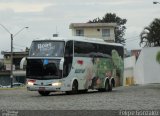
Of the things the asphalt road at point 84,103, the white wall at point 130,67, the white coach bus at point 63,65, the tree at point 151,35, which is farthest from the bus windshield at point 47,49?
the tree at point 151,35

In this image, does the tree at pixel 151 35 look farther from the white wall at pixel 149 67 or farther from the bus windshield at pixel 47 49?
the bus windshield at pixel 47 49

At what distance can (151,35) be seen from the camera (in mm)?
97562

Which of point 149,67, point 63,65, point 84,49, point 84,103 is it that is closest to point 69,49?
point 63,65

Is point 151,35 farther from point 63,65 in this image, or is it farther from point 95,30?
point 63,65

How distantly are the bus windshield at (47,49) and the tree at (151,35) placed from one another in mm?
65193

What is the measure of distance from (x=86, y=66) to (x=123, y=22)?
93.6 metres

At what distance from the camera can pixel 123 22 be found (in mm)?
128750

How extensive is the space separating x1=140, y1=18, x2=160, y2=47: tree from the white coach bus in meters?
60.7

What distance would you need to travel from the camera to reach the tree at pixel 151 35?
97.3 metres

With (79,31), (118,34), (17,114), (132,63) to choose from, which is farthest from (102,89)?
(118,34)

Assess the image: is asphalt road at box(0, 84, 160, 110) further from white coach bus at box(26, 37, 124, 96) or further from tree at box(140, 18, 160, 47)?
tree at box(140, 18, 160, 47)

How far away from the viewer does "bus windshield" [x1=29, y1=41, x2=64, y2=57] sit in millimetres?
32906

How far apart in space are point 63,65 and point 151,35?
218 feet

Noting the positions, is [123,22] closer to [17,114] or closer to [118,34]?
[118,34]
